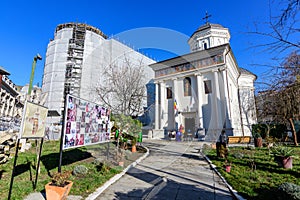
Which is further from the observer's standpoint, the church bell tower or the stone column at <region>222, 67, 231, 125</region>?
the church bell tower

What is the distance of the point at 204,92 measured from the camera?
19.8 meters

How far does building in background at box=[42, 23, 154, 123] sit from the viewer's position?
81.6 ft

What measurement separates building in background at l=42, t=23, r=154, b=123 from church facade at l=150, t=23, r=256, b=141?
5.59 m

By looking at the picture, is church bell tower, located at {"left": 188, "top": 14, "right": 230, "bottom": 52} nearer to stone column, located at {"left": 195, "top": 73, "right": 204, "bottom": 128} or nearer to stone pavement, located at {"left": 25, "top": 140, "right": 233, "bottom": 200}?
stone column, located at {"left": 195, "top": 73, "right": 204, "bottom": 128}

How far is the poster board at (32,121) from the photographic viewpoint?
3.43 m

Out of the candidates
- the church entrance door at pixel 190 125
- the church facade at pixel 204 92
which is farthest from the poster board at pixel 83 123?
the church entrance door at pixel 190 125

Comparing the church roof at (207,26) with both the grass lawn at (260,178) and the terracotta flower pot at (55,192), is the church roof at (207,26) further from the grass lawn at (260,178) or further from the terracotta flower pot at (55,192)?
the terracotta flower pot at (55,192)

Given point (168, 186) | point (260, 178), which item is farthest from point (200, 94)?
point (168, 186)

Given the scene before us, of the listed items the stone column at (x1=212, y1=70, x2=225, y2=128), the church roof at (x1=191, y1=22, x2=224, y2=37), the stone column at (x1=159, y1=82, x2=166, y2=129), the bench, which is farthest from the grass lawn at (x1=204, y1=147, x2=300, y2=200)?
the church roof at (x1=191, y1=22, x2=224, y2=37)

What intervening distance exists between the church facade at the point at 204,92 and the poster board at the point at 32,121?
17.0m

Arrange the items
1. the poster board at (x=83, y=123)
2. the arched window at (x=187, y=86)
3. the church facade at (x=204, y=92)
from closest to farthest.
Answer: the poster board at (x=83, y=123) < the church facade at (x=204, y=92) < the arched window at (x=187, y=86)

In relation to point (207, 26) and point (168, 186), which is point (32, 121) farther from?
point (207, 26)

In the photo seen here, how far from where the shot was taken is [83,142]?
17.4 feet

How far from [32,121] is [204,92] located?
18.9m
